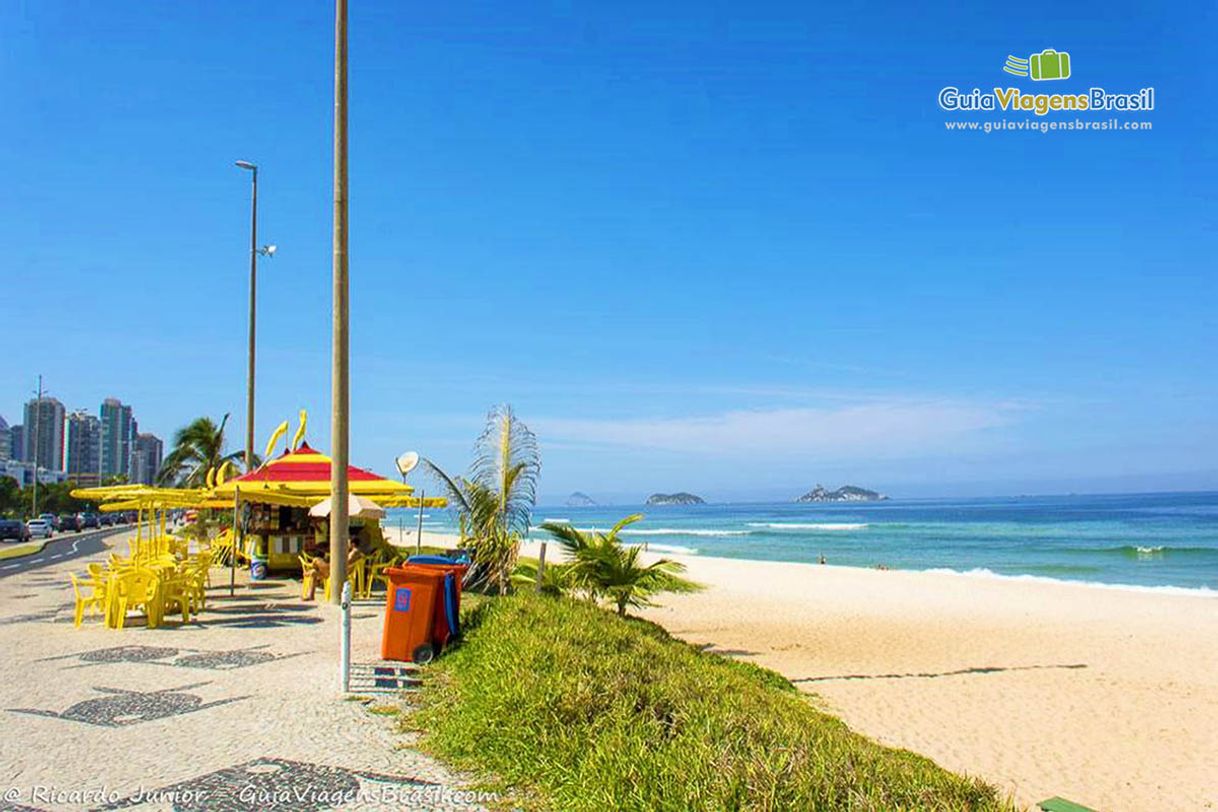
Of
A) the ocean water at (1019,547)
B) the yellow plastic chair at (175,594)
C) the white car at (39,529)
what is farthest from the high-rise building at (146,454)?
the yellow plastic chair at (175,594)

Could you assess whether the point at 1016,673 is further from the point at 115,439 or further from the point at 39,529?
the point at 115,439

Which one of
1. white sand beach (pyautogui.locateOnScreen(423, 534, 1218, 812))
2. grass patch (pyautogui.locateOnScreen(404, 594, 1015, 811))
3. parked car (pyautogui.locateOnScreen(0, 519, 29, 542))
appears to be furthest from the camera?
parked car (pyautogui.locateOnScreen(0, 519, 29, 542))

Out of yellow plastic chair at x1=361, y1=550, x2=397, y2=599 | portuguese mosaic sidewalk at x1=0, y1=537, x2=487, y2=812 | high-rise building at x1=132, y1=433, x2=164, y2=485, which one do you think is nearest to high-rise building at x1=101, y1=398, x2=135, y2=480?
high-rise building at x1=132, y1=433, x2=164, y2=485

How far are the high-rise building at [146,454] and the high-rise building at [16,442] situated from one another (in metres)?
21.1

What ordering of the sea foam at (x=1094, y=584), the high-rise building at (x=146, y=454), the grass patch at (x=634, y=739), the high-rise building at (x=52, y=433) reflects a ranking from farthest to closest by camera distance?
1. the high-rise building at (x=146, y=454)
2. the high-rise building at (x=52, y=433)
3. the sea foam at (x=1094, y=584)
4. the grass patch at (x=634, y=739)

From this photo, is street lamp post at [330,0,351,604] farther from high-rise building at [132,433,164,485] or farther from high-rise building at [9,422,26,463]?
high-rise building at [9,422,26,463]

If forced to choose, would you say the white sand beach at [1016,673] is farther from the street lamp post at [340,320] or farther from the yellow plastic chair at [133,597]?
the yellow plastic chair at [133,597]

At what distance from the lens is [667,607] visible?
2081cm

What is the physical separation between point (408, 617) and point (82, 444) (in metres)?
165

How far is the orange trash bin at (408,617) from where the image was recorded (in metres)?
8.29

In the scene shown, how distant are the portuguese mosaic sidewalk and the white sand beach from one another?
16.9 ft

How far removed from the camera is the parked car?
43853 mm

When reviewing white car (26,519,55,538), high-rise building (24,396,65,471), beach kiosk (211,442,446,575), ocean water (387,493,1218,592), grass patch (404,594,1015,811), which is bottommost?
ocean water (387,493,1218,592)

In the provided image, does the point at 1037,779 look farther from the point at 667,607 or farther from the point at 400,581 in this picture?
the point at 667,607
